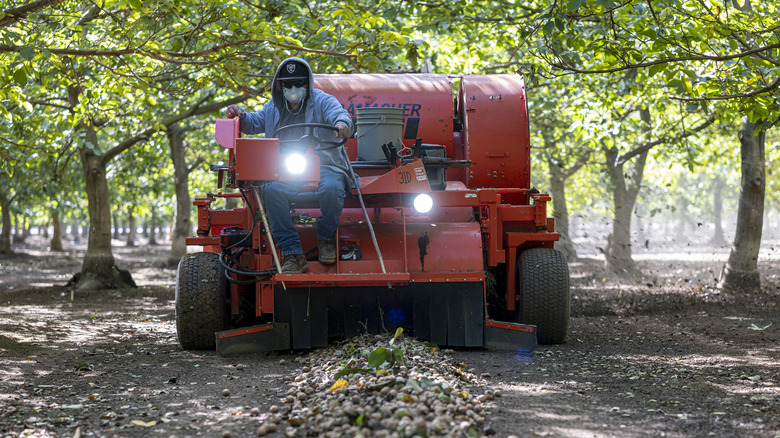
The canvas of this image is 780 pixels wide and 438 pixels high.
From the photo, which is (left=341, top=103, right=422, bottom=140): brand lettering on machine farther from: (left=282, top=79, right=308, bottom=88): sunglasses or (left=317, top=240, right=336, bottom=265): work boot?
(left=317, top=240, right=336, bottom=265): work boot

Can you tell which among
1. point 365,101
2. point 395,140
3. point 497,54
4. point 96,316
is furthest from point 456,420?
point 497,54

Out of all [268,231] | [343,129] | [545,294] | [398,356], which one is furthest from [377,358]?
[545,294]

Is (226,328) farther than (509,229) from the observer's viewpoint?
No

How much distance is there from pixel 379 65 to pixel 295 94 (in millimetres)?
2663

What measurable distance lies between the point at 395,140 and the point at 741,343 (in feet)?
12.9

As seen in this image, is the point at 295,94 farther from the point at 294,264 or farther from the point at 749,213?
the point at 749,213

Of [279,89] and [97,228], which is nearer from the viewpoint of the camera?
[279,89]

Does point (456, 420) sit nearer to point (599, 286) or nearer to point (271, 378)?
point (271, 378)

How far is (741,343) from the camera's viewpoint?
731 cm

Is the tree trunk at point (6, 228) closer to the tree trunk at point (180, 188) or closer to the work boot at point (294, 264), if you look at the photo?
the tree trunk at point (180, 188)

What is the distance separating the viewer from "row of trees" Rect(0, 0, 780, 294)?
23.7ft

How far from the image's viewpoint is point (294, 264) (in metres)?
5.95

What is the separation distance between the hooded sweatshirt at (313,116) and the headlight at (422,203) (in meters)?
0.57

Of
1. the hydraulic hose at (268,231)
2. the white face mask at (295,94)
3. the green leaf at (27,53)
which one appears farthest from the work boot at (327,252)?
the green leaf at (27,53)
